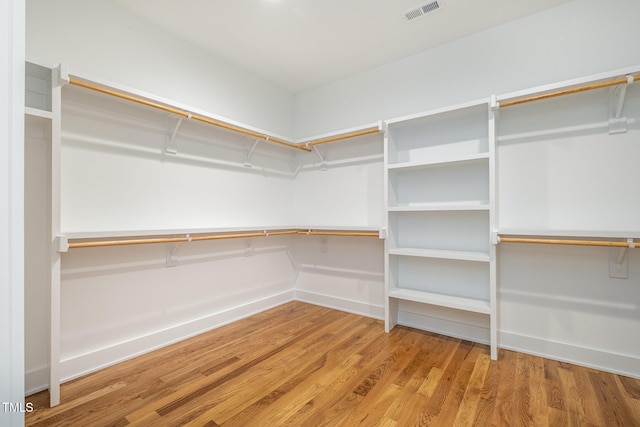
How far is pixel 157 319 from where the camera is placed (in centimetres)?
216

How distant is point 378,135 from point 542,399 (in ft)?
7.43

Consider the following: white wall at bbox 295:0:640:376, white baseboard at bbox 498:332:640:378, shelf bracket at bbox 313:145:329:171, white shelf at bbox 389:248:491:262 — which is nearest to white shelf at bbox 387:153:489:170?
white wall at bbox 295:0:640:376

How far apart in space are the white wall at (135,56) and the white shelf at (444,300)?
2.23 meters

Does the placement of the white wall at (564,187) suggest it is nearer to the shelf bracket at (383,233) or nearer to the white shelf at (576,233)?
the white shelf at (576,233)

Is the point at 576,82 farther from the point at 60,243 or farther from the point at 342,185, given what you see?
the point at 60,243

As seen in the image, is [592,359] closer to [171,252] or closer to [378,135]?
[378,135]

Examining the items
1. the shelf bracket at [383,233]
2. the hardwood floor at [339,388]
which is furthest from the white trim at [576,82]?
the hardwood floor at [339,388]

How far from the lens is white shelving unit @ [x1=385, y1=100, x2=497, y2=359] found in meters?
2.16

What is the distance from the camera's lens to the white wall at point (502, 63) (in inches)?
73.0

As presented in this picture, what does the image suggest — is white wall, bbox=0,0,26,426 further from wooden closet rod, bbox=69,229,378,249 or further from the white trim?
the white trim

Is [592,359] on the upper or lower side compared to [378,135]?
lower

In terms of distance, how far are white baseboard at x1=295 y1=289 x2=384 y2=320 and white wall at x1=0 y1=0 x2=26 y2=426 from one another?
260 cm

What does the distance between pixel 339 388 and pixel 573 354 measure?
5.34 feet

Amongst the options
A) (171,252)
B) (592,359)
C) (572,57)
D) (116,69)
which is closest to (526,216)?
(592,359)
